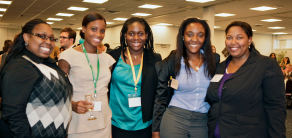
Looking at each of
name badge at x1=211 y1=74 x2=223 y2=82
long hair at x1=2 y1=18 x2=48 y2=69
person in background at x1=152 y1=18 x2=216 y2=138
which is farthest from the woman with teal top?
long hair at x1=2 y1=18 x2=48 y2=69

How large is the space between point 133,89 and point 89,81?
16.5 inches

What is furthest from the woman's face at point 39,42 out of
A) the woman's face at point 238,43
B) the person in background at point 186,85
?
the woman's face at point 238,43

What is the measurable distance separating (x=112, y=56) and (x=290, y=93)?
7.41 meters

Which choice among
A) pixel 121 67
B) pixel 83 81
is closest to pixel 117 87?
pixel 121 67

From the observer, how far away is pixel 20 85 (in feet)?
4.58

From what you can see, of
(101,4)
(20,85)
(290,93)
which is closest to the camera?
(20,85)

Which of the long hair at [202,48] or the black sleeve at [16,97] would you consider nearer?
the black sleeve at [16,97]

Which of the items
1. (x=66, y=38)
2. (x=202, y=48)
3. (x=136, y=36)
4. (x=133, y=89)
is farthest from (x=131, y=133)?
(x=66, y=38)

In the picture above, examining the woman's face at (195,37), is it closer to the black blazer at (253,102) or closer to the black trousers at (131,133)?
the black blazer at (253,102)

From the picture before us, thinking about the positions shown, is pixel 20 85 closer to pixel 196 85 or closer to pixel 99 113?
pixel 99 113

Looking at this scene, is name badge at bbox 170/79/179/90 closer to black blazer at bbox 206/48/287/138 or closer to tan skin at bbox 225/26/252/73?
black blazer at bbox 206/48/287/138

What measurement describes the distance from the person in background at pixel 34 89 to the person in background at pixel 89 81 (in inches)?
10.7

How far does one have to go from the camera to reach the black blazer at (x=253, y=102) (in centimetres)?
182

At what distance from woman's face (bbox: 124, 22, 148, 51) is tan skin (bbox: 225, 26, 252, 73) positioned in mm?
795
